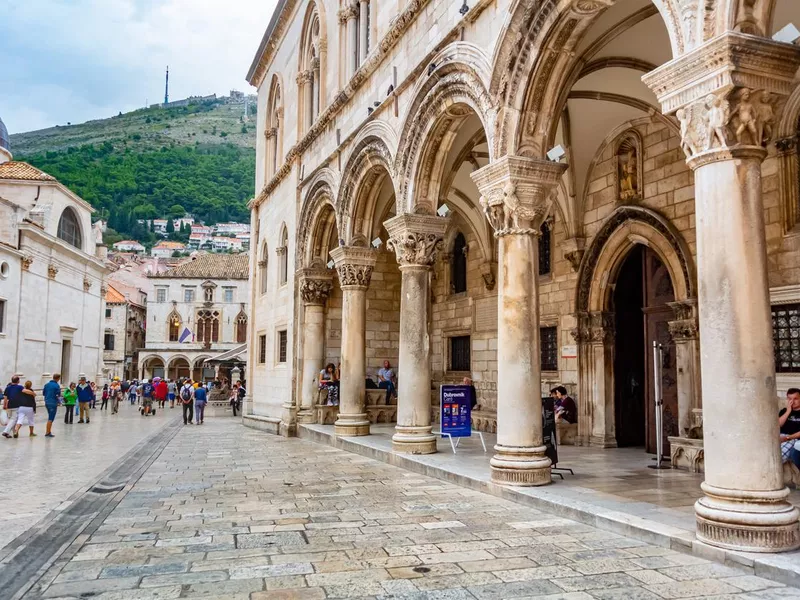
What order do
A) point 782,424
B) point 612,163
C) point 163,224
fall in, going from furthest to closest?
point 163,224 → point 612,163 → point 782,424

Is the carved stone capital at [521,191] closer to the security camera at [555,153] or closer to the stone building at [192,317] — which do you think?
the security camera at [555,153]

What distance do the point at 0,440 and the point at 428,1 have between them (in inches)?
561

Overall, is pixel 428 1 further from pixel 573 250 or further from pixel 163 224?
pixel 163 224

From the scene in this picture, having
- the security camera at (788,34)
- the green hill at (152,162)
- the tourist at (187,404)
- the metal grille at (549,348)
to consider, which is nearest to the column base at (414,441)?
the metal grille at (549,348)

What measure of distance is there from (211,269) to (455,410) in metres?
58.7

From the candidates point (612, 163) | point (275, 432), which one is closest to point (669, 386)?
point (612, 163)

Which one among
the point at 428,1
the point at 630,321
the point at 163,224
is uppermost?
the point at 163,224

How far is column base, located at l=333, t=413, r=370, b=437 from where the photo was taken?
1375 centimetres

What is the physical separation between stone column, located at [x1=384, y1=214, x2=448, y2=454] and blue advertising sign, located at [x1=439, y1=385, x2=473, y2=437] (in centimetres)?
46

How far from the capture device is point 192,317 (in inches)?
2542

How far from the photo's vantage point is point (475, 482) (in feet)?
26.9

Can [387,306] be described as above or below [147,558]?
above

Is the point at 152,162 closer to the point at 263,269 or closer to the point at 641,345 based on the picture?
the point at 263,269

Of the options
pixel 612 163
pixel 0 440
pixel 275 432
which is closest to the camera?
pixel 612 163
